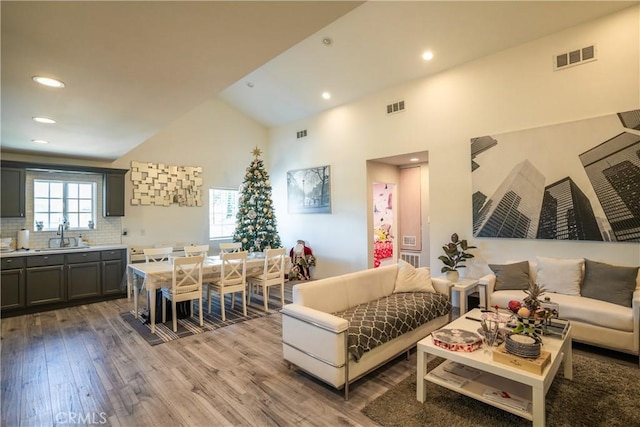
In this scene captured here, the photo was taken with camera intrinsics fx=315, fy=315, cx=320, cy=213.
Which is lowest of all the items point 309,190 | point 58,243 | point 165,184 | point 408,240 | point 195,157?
point 408,240

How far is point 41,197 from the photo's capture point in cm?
565

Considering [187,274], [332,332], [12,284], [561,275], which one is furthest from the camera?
[12,284]

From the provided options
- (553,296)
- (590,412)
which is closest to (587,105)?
(553,296)

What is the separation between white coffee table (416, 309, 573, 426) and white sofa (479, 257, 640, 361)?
0.80 meters

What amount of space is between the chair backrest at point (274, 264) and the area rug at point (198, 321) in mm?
536

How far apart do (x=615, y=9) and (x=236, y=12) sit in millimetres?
4693

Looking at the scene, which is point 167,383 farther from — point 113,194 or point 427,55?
point 427,55

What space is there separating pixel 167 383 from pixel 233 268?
2.06m

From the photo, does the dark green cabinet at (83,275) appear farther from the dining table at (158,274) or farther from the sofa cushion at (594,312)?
the sofa cushion at (594,312)

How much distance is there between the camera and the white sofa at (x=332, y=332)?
103 inches

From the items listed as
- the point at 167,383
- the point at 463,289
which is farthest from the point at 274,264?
the point at 463,289

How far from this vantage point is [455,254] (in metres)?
5.04

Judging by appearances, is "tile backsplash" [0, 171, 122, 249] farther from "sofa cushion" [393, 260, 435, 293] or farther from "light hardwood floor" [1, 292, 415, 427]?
"sofa cushion" [393, 260, 435, 293]

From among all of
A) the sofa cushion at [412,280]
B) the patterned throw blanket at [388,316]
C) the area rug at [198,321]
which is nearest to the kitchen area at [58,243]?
the area rug at [198,321]
